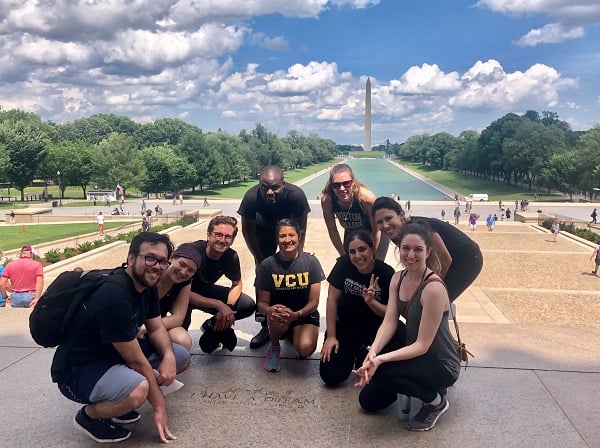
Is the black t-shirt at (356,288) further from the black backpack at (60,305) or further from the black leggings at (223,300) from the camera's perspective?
the black backpack at (60,305)

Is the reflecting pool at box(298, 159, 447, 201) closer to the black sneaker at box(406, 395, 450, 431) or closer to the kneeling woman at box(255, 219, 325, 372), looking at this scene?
the kneeling woman at box(255, 219, 325, 372)

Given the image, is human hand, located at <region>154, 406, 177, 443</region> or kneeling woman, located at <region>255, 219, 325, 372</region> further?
kneeling woman, located at <region>255, 219, 325, 372</region>

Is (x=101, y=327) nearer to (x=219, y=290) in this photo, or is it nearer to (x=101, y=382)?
(x=101, y=382)

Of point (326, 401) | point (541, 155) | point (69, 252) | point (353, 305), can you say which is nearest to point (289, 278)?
point (353, 305)

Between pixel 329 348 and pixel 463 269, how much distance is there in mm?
1298

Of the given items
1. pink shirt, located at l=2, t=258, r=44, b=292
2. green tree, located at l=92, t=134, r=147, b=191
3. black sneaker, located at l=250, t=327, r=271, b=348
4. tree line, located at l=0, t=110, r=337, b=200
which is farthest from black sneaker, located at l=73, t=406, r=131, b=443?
green tree, located at l=92, t=134, r=147, b=191

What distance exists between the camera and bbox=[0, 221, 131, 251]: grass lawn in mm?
24489

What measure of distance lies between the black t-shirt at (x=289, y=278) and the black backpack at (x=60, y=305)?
5.70 feet

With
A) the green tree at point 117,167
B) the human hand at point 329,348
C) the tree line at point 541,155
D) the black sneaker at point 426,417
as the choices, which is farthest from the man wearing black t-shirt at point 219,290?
the green tree at point 117,167

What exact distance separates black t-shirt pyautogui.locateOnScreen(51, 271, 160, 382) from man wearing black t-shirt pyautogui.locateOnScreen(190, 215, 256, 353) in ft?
4.35

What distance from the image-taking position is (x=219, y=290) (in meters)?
5.21

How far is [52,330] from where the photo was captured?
327cm

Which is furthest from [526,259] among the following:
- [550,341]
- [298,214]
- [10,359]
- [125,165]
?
[125,165]

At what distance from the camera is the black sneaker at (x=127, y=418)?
145 inches
